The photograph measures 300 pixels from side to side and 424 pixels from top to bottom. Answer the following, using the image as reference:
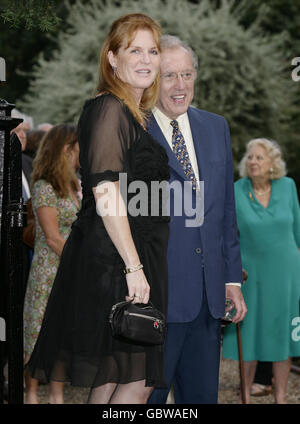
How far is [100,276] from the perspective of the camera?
284 centimetres

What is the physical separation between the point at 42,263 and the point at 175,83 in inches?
93.2

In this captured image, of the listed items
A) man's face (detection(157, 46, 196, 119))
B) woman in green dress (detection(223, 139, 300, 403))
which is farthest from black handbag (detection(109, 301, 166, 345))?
woman in green dress (detection(223, 139, 300, 403))

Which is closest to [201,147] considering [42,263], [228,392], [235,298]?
[235,298]

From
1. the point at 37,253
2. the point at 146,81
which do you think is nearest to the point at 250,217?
the point at 37,253

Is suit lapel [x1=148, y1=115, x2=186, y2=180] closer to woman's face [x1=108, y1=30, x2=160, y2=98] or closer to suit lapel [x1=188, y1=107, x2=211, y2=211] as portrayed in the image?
suit lapel [x1=188, y1=107, x2=211, y2=211]

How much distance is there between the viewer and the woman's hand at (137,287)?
9.14 feet

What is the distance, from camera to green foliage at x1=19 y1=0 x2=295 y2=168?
47.3 ft

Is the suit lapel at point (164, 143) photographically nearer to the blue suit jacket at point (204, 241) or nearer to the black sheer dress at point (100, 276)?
the blue suit jacket at point (204, 241)

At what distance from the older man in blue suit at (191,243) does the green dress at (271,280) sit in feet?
7.59

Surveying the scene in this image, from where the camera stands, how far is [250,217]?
5.74 m

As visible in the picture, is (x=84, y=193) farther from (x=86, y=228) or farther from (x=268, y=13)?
(x=268, y=13)

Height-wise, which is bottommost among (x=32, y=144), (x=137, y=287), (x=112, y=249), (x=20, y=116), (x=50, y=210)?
(x=137, y=287)

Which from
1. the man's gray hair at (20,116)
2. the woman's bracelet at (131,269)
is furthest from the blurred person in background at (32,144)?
the woman's bracelet at (131,269)

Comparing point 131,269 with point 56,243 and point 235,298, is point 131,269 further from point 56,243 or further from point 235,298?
point 56,243
